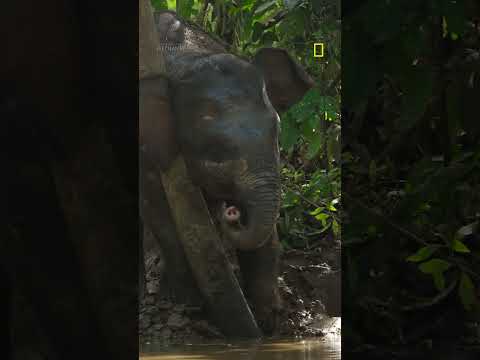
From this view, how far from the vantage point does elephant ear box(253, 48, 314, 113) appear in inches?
68.6

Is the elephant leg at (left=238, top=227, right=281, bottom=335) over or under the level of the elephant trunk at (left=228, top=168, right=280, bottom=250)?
under

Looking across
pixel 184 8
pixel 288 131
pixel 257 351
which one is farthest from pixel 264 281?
pixel 184 8

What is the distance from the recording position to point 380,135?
4.94 ft

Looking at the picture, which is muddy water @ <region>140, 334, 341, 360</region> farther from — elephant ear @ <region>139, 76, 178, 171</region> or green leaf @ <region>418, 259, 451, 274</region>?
green leaf @ <region>418, 259, 451, 274</region>

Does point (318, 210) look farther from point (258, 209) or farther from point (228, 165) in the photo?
point (228, 165)

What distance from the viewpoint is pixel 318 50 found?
1.76 meters

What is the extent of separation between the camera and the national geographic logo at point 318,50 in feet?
5.74

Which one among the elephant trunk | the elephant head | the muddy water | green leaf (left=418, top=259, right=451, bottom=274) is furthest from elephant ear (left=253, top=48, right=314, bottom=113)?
green leaf (left=418, top=259, right=451, bottom=274)

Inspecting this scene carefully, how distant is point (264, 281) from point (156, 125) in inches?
16.4

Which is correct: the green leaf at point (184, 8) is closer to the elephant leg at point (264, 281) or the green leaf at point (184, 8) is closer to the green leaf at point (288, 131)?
the green leaf at point (288, 131)

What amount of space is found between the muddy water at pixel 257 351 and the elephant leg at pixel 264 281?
52 mm

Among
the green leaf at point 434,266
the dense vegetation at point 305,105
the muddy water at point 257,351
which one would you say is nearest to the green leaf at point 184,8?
the dense vegetation at point 305,105
